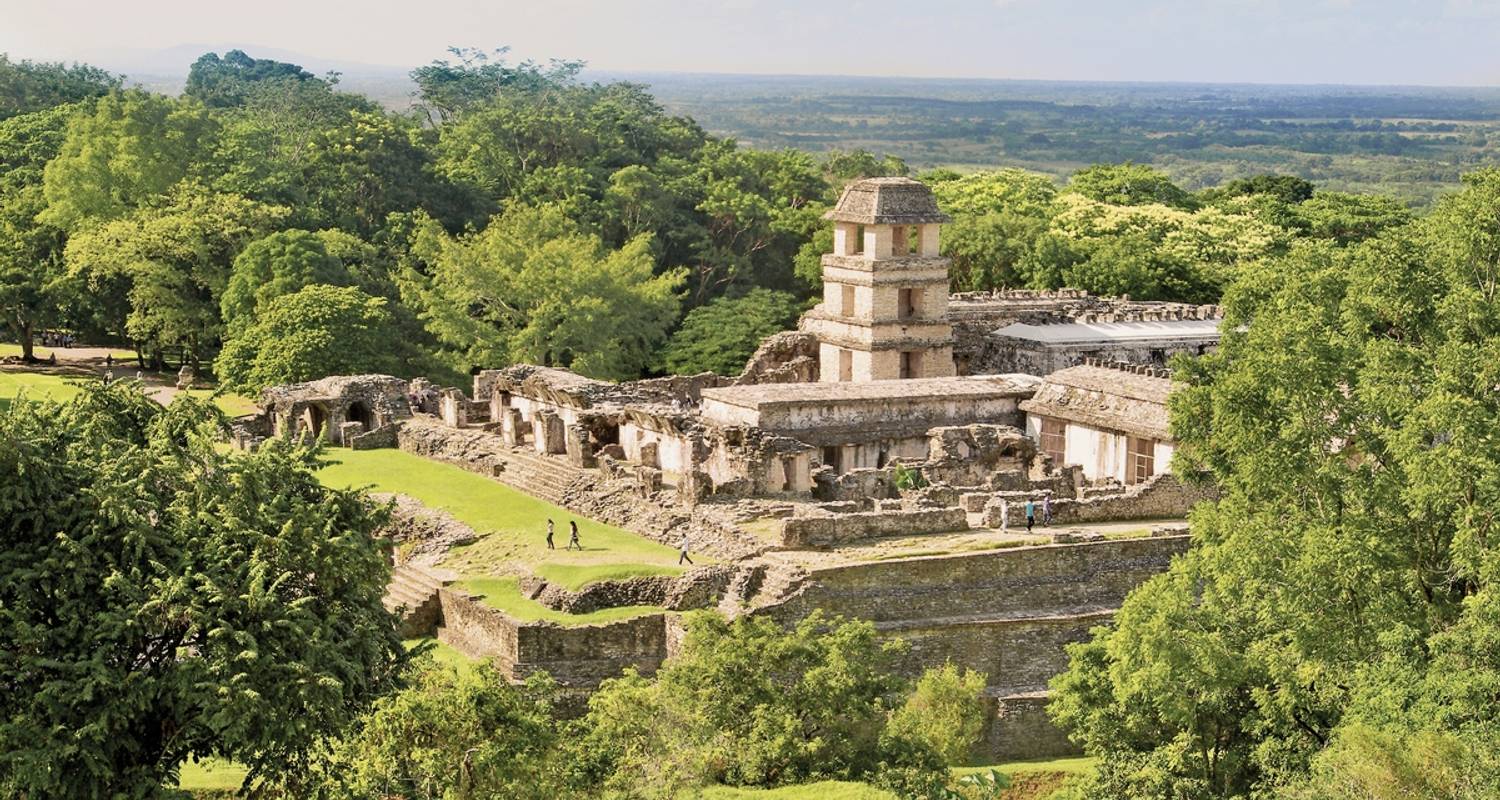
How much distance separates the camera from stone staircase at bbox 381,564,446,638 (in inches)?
1356

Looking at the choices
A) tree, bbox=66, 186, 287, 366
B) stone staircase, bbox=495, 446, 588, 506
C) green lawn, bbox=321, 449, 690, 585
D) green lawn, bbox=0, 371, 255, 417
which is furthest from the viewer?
tree, bbox=66, 186, 287, 366

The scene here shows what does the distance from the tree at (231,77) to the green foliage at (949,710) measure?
74.2 metres

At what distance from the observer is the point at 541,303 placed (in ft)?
184

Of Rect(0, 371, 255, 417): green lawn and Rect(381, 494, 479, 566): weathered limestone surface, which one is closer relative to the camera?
Rect(381, 494, 479, 566): weathered limestone surface

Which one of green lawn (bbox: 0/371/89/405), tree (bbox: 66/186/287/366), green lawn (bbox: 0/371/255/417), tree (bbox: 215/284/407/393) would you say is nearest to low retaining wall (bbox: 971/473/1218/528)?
tree (bbox: 215/284/407/393)

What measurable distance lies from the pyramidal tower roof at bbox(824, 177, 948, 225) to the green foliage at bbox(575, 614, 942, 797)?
23657mm

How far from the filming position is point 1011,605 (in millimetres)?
34812

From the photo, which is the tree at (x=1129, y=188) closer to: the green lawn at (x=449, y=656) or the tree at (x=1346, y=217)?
the tree at (x=1346, y=217)

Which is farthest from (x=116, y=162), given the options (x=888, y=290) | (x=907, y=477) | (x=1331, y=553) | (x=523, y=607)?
(x=1331, y=553)

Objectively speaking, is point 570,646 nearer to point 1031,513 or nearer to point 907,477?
point 1031,513

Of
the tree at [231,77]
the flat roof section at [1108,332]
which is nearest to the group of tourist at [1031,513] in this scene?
the flat roof section at [1108,332]

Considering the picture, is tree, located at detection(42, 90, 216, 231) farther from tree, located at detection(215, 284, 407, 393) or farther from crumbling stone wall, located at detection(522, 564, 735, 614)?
crumbling stone wall, located at detection(522, 564, 735, 614)

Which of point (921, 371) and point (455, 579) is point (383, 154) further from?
point (455, 579)

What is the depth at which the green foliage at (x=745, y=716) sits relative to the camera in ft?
84.9
